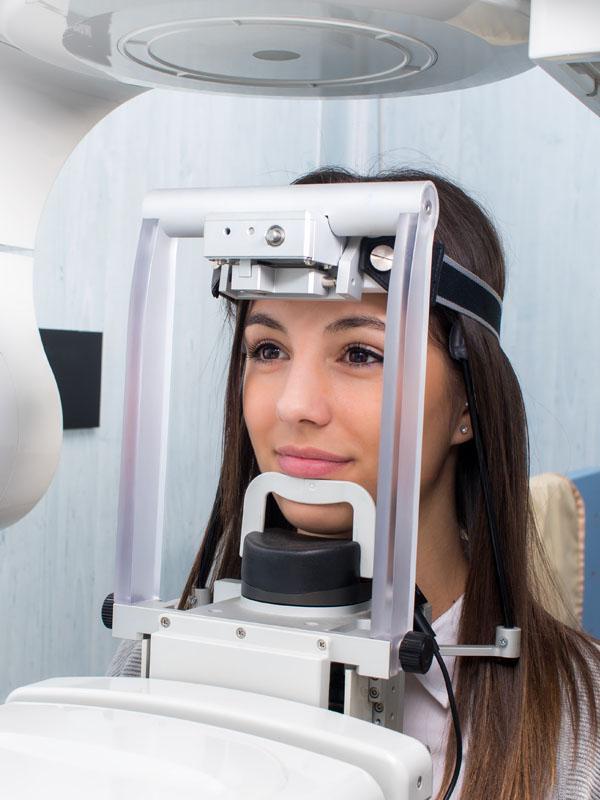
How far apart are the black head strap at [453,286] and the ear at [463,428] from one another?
0.10 m

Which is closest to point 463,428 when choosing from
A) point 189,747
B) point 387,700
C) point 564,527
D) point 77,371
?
point 387,700

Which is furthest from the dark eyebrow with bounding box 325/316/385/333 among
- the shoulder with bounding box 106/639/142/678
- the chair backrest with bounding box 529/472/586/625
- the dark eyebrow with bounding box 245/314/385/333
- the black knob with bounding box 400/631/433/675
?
the chair backrest with bounding box 529/472/586/625

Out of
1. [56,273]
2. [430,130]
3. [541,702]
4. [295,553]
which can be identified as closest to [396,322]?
[295,553]

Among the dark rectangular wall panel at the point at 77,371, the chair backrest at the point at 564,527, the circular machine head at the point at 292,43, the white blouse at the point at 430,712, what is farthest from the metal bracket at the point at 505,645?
the dark rectangular wall panel at the point at 77,371

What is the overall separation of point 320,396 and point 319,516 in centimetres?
10

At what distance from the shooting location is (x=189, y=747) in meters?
0.61

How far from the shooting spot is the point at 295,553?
2.65 feet

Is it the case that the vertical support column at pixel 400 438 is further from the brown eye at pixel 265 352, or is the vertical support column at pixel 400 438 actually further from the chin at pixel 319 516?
the brown eye at pixel 265 352

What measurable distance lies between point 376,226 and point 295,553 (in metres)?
0.25

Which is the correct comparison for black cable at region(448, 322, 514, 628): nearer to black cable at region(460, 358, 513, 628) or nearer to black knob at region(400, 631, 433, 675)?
black cable at region(460, 358, 513, 628)

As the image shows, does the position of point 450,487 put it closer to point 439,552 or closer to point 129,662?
point 439,552

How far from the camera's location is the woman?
942mm

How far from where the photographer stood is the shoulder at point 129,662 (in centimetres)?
122

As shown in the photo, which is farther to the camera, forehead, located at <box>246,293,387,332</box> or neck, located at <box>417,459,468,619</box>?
neck, located at <box>417,459,468,619</box>
